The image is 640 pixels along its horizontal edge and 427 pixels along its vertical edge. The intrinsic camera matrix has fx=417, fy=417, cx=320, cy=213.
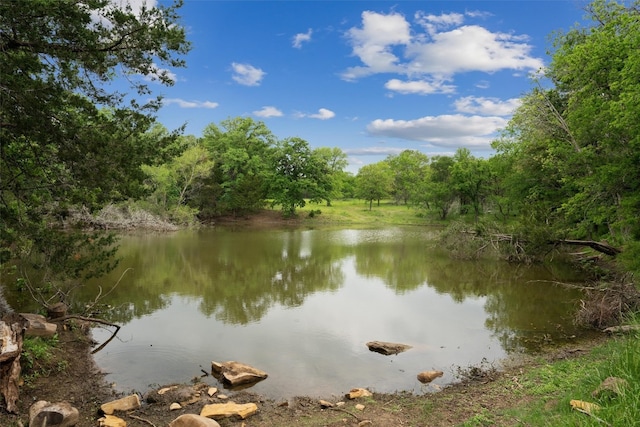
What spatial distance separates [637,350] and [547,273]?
16745 mm

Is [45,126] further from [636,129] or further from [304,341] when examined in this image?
[636,129]

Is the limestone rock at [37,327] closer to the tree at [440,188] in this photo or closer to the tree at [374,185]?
the tree at [440,188]

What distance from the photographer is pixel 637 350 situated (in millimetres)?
4164

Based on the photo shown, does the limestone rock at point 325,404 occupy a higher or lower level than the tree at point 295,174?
lower

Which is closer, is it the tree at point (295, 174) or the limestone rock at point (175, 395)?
the limestone rock at point (175, 395)

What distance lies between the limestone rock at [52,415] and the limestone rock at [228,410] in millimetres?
1672

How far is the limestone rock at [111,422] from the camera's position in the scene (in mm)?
5570

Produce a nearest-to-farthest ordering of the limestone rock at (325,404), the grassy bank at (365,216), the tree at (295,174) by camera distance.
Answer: the limestone rock at (325,404) → the tree at (295,174) → the grassy bank at (365,216)

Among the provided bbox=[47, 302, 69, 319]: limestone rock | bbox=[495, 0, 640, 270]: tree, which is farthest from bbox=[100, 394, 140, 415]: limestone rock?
bbox=[495, 0, 640, 270]: tree

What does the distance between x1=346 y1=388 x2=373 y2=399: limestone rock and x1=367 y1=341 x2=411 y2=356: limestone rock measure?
2.19 metres

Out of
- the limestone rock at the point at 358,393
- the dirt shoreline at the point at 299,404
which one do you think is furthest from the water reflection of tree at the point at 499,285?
the limestone rock at the point at 358,393

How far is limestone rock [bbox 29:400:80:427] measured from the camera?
5223mm

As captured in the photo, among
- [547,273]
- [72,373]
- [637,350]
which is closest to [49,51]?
[72,373]

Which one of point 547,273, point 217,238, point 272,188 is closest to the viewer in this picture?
point 547,273
